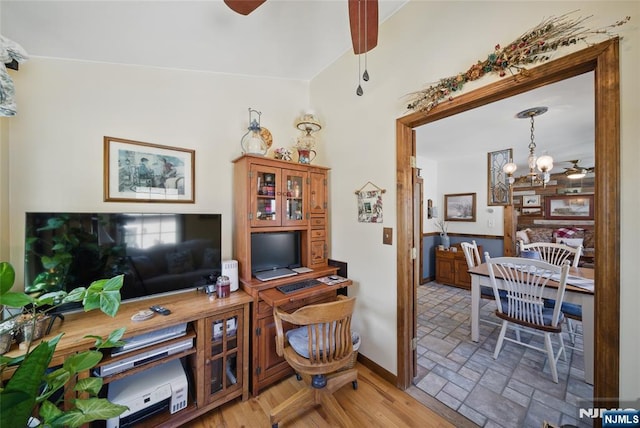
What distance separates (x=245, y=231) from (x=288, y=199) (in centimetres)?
49

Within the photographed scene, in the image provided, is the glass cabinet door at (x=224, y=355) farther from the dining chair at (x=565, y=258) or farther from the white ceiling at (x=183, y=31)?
the dining chair at (x=565, y=258)

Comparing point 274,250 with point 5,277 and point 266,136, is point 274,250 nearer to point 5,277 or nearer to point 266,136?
point 266,136

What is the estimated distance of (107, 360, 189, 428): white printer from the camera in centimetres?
133

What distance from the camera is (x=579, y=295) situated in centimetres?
188

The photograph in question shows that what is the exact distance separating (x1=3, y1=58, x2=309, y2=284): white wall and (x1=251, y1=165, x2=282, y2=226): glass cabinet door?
0.39 m

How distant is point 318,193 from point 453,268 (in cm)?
341

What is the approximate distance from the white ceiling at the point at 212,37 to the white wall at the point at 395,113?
28cm

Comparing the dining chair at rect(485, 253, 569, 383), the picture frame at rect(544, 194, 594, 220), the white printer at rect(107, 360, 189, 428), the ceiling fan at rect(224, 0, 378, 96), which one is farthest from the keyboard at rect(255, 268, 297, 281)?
the picture frame at rect(544, 194, 594, 220)

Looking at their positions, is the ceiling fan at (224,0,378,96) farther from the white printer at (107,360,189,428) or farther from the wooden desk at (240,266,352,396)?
the white printer at (107,360,189,428)

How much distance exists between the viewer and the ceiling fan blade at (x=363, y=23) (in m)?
1.06

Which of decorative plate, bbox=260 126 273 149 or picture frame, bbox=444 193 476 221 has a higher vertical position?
decorative plate, bbox=260 126 273 149

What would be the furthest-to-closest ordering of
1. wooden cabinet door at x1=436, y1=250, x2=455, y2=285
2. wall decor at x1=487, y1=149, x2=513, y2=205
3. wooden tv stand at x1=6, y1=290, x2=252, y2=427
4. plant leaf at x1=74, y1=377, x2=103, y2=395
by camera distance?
wooden cabinet door at x1=436, y1=250, x2=455, y2=285, wall decor at x1=487, y1=149, x2=513, y2=205, wooden tv stand at x1=6, y1=290, x2=252, y2=427, plant leaf at x1=74, y1=377, x2=103, y2=395

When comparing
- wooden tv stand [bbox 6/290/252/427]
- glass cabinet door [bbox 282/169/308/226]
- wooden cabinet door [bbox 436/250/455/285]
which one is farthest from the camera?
wooden cabinet door [bbox 436/250/455/285]

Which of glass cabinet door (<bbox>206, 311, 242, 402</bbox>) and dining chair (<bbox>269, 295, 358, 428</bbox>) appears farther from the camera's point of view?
glass cabinet door (<bbox>206, 311, 242, 402</bbox>)
